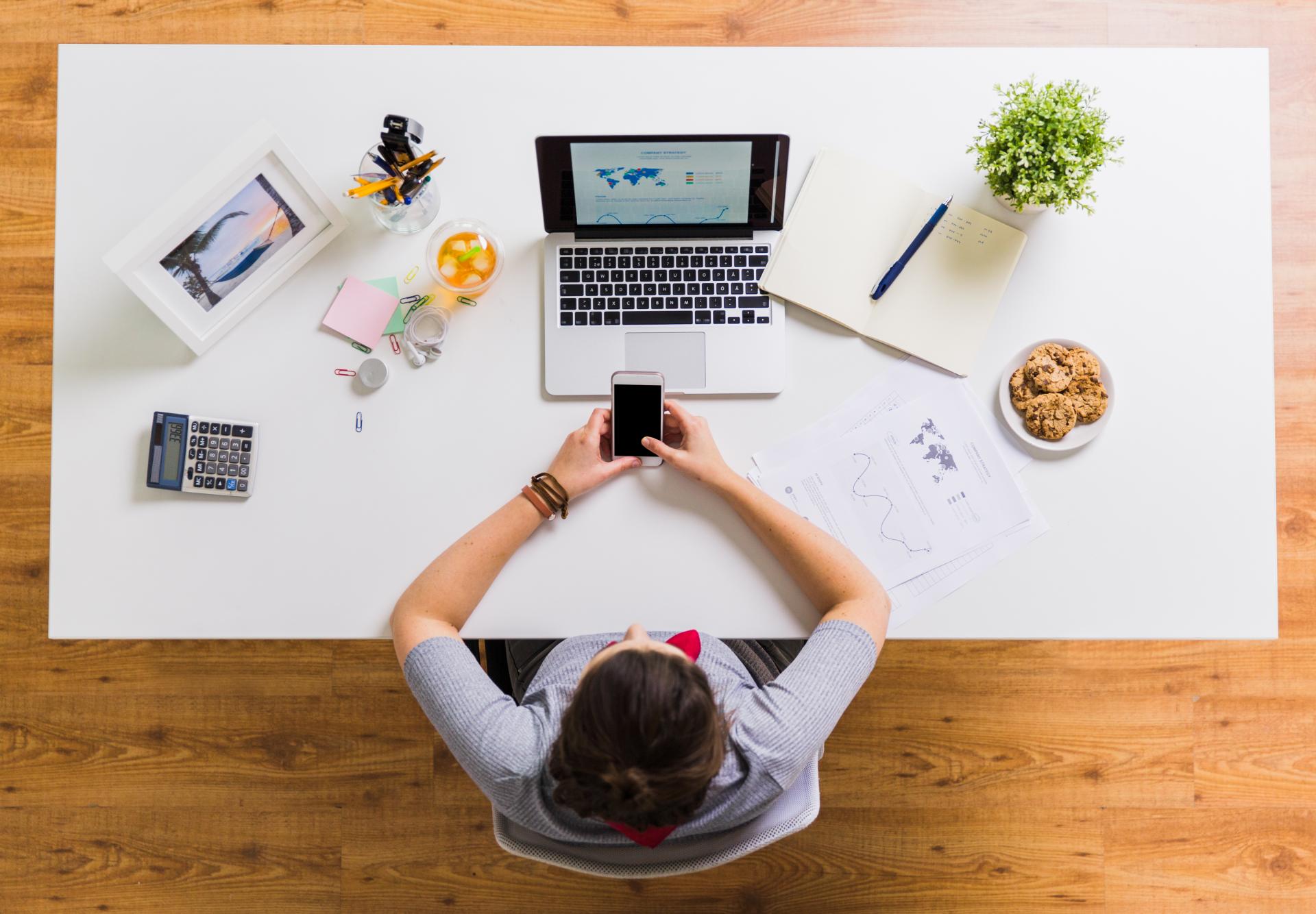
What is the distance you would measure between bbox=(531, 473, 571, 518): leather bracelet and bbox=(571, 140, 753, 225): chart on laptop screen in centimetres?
35

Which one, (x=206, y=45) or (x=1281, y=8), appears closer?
(x=206, y=45)

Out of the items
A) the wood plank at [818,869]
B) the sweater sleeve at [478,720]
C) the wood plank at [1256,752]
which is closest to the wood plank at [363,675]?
the wood plank at [818,869]

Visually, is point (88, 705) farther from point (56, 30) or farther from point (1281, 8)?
point (1281, 8)

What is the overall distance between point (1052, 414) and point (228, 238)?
42.8 inches

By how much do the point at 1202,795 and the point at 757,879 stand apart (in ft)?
3.12

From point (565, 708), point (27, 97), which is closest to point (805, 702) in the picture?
point (565, 708)

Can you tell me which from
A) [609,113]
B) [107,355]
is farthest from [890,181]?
[107,355]

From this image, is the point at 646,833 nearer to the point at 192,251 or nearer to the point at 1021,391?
the point at 1021,391

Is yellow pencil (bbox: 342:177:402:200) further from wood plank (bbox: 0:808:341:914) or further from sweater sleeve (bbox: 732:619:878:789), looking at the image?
wood plank (bbox: 0:808:341:914)

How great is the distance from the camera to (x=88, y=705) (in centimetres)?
169

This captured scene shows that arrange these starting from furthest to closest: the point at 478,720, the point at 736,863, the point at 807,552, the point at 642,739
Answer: the point at 736,863 < the point at 807,552 < the point at 478,720 < the point at 642,739

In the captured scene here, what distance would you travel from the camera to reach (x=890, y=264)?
110cm

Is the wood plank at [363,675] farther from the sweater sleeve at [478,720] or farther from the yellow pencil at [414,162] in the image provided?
the yellow pencil at [414,162]

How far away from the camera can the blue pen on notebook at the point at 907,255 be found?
3.58ft
